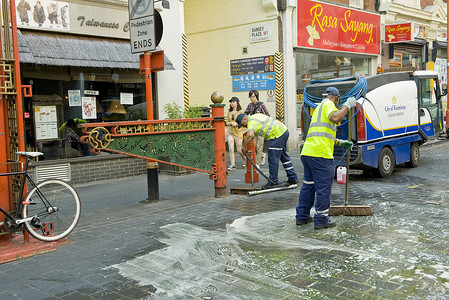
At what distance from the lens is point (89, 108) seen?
35.4 ft

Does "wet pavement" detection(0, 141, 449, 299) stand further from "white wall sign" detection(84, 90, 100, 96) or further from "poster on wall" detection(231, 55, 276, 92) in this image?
"poster on wall" detection(231, 55, 276, 92)

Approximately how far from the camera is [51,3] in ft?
31.8

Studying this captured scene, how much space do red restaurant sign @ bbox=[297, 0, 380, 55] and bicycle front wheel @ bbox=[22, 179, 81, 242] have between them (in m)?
11.2

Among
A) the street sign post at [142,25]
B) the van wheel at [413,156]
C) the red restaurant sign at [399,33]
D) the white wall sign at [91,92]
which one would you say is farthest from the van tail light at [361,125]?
the red restaurant sign at [399,33]

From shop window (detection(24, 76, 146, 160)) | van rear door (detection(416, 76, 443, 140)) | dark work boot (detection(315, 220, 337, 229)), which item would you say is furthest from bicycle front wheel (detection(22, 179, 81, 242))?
van rear door (detection(416, 76, 443, 140))

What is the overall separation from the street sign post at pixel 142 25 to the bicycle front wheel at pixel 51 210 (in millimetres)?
3197

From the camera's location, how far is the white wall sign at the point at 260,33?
15320mm

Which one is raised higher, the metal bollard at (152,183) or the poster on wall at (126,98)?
the poster on wall at (126,98)

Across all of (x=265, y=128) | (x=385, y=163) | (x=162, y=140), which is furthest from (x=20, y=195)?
(x=385, y=163)

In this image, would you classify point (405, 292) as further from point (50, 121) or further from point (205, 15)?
point (205, 15)

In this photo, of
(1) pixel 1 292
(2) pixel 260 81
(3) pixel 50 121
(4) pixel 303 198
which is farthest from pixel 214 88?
(1) pixel 1 292

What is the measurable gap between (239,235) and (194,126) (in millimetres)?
2933

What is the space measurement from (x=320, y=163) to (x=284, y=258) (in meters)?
1.55

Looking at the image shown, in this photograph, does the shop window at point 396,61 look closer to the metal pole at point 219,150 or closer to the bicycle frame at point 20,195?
the metal pole at point 219,150
